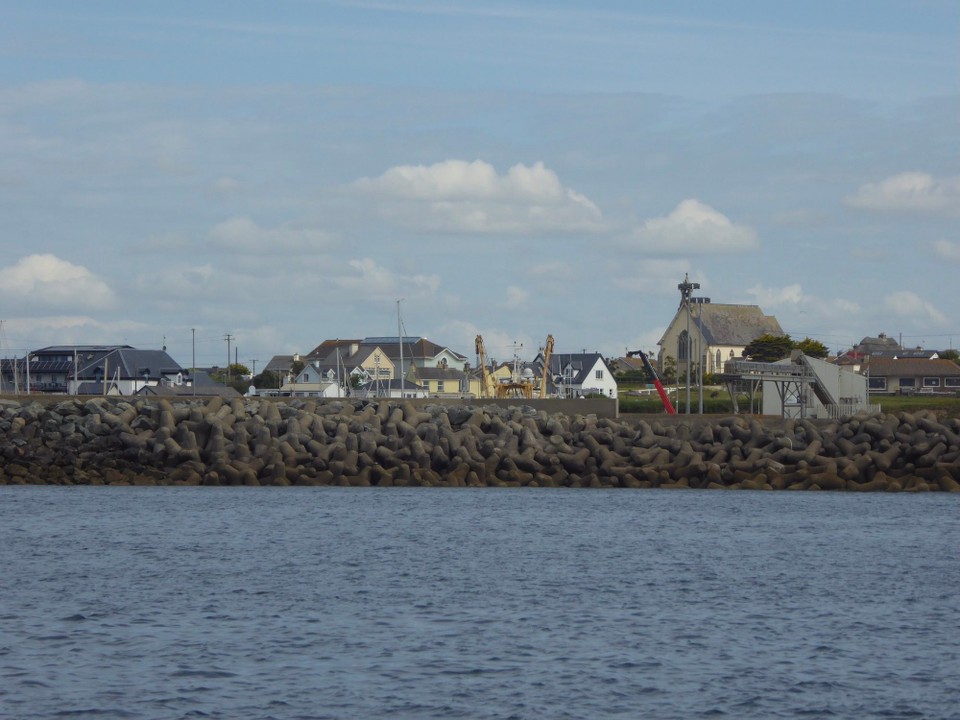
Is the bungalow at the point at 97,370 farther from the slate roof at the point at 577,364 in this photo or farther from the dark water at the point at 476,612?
the dark water at the point at 476,612

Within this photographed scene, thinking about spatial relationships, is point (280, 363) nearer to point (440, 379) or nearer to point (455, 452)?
point (440, 379)

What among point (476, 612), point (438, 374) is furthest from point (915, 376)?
point (476, 612)

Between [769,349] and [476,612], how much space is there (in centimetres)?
10143

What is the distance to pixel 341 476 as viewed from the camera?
39.3 m

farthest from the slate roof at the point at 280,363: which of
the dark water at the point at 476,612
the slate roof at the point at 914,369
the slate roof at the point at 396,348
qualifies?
the dark water at the point at 476,612

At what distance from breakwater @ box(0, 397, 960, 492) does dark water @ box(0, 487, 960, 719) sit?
5495mm

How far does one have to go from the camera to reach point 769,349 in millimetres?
117500

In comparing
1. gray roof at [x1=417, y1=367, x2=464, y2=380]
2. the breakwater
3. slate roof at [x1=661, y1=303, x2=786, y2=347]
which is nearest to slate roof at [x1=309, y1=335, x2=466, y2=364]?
gray roof at [x1=417, y1=367, x2=464, y2=380]

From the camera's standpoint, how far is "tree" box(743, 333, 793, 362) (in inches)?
4550

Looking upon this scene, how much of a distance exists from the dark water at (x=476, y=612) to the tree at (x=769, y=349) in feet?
273

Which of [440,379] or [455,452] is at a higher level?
[440,379]

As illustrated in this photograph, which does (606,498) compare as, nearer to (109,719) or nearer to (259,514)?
(259,514)

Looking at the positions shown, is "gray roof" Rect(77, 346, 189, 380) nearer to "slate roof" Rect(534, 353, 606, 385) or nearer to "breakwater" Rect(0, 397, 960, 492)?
"slate roof" Rect(534, 353, 606, 385)

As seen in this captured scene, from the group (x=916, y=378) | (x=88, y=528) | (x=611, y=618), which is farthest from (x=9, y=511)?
(x=916, y=378)
